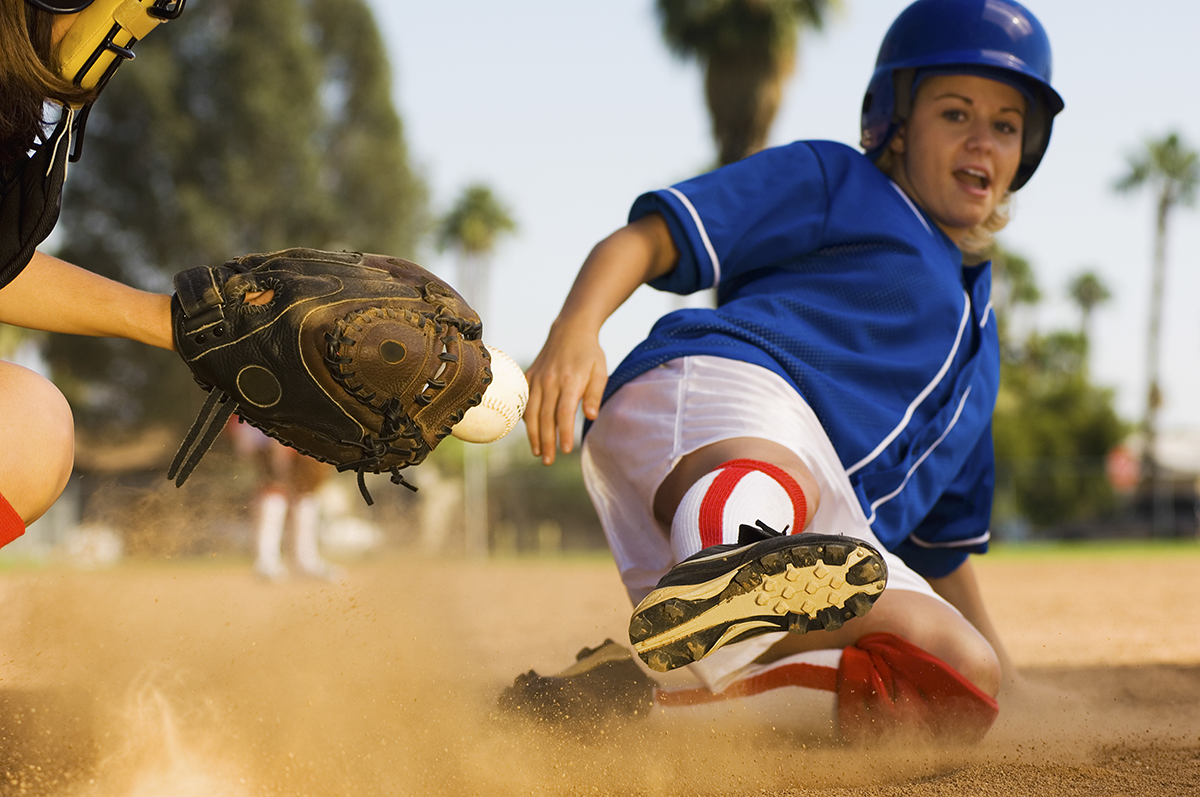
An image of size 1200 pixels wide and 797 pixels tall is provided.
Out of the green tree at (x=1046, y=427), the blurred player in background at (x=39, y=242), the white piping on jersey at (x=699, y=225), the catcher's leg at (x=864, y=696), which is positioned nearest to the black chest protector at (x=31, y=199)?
the blurred player in background at (x=39, y=242)

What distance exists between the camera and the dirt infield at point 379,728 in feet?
5.46

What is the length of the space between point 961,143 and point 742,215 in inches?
21.6

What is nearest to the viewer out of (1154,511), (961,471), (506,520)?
(961,471)

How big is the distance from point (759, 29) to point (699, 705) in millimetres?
13425

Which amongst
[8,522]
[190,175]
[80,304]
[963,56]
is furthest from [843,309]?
[190,175]

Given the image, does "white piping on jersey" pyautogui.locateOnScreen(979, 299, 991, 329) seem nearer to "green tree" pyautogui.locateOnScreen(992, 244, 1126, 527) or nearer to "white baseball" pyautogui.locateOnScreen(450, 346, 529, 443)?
"white baseball" pyautogui.locateOnScreen(450, 346, 529, 443)

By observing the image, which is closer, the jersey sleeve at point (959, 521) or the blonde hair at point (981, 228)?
the blonde hair at point (981, 228)

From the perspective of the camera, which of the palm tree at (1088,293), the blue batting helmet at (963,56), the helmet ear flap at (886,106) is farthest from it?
the palm tree at (1088,293)

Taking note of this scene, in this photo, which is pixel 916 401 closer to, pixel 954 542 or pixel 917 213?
pixel 917 213

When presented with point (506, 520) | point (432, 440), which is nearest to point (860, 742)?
point (432, 440)

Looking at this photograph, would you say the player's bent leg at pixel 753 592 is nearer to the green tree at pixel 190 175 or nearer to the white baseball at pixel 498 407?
the white baseball at pixel 498 407

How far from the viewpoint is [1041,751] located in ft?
6.32

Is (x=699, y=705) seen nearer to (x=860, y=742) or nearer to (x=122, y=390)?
(x=860, y=742)

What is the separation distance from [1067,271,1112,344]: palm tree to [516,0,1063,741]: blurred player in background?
5138cm
